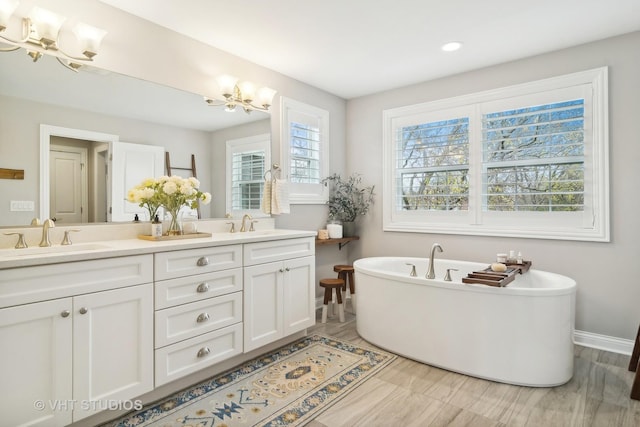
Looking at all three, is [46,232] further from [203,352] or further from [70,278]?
[203,352]

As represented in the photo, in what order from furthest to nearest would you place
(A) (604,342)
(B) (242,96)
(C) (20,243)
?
1. (B) (242,96)
2. (A) (604,342)
3. (C) (20,243)

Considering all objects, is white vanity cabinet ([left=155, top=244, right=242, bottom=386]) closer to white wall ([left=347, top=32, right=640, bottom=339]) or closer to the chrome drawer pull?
the chrome drawer pull

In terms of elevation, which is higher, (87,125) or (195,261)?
(87,125)

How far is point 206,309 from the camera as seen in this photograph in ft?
7.41

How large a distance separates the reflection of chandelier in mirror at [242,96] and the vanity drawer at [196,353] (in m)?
1.81

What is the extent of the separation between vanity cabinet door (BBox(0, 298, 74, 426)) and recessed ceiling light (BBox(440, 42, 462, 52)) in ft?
10.3

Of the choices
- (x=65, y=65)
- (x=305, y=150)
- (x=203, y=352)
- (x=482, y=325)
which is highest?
(x=65, y=65)

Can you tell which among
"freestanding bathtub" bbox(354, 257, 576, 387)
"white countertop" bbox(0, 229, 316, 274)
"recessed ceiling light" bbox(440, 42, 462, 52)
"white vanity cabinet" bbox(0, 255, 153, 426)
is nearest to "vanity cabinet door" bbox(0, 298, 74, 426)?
"white vanity cabinet" bbox(0, 255, 153, 426)

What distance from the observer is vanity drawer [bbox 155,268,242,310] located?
6.70ft

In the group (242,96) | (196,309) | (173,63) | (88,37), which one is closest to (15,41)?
(88,37)

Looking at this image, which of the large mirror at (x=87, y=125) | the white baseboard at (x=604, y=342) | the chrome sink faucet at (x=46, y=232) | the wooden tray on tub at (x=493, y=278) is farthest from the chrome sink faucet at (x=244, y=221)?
the white baseboard at (x=604, y=342)

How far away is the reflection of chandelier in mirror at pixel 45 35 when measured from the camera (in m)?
1.89

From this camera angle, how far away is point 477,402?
2.08 meters

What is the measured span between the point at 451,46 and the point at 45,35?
112 inches
